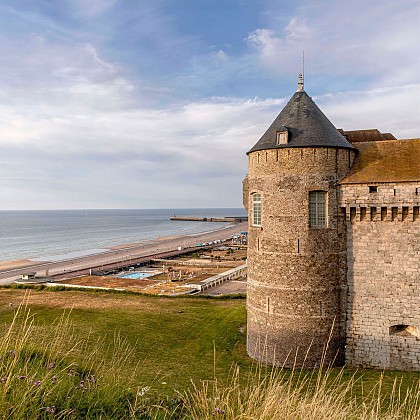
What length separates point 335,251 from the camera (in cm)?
1625

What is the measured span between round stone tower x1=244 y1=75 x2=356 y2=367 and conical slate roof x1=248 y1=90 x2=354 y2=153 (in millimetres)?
44

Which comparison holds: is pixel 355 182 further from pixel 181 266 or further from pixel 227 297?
pixel 181 266

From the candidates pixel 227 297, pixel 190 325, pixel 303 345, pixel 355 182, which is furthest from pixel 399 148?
pixel 227 297

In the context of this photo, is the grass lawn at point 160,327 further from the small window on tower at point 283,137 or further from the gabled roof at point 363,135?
the gabled roof at point 363,135

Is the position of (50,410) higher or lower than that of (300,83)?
lower

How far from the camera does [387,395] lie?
13.5m

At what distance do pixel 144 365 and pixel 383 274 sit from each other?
1070 cm

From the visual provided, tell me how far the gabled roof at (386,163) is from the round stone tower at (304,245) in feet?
1.82

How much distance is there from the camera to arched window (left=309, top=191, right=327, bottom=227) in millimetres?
16312

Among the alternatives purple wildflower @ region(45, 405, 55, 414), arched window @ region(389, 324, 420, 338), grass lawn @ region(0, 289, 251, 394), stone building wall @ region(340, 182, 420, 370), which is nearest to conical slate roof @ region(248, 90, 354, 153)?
stone building wall @ region(340, 182, 420, 370)

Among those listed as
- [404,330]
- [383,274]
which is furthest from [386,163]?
[404,330]

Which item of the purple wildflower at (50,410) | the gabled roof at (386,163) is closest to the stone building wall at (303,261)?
the gabled roof at (386,163)

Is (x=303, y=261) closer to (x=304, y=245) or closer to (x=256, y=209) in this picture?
(x=304, y=245)

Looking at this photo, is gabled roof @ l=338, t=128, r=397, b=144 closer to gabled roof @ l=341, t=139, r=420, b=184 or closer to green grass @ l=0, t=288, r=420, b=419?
gabled roof @ l=341, t=139, r=420, b=184
